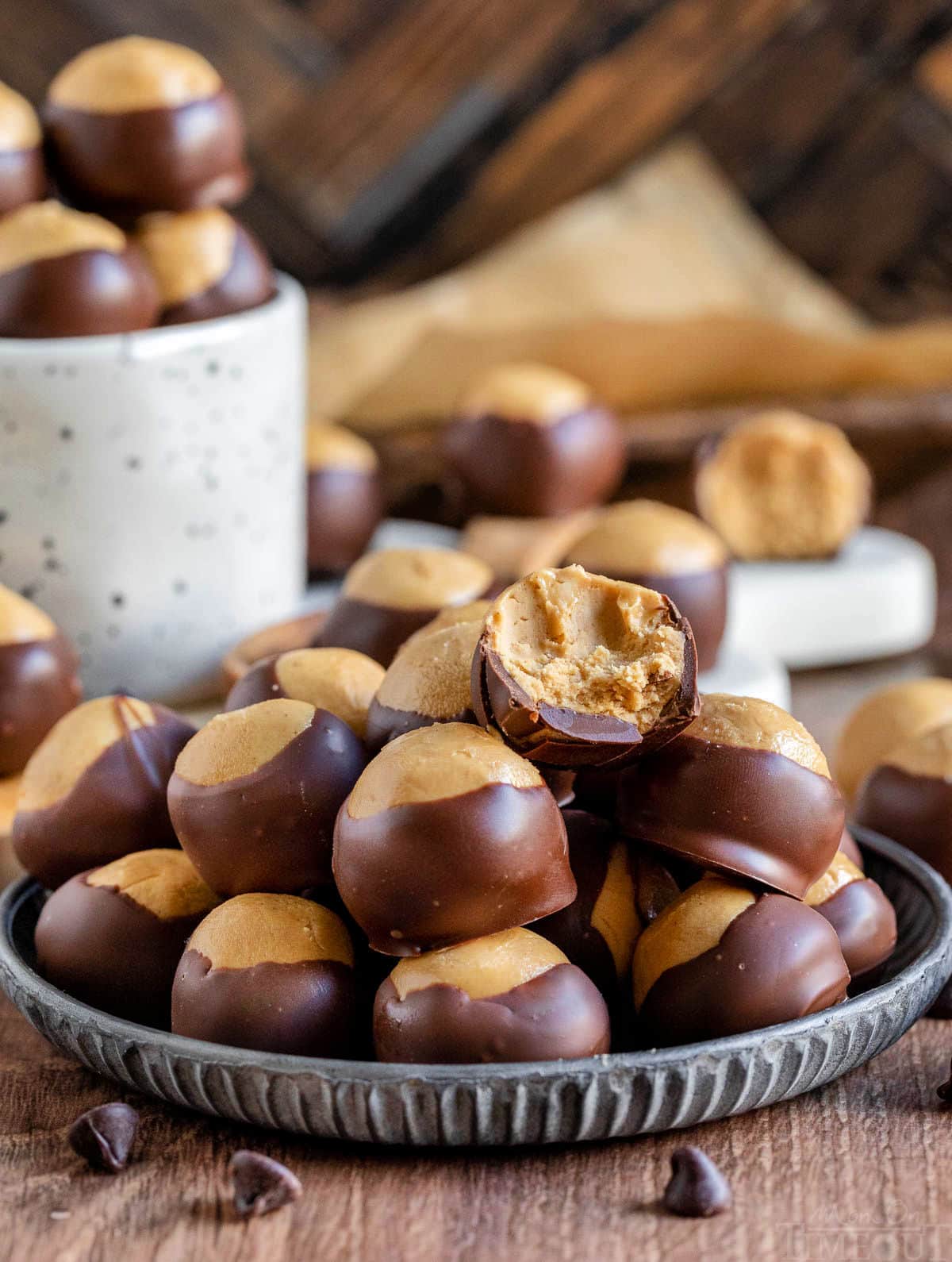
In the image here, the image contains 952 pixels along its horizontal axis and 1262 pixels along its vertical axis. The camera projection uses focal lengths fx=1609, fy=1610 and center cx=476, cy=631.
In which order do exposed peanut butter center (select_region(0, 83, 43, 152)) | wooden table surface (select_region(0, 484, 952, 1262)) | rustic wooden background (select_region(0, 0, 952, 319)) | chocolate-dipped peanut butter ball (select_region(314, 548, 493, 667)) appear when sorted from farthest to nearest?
1. rustic wooden background (select_region(0, 0, 952, 319))
2. exposed peanut butter center (select_region(0, 83, 43, 152))
3. chocolate-dipped peanut butter ball (select_region(314, 548, 493, 667))
4. wooden table surface (select_region(0, 484, 952, 1262))

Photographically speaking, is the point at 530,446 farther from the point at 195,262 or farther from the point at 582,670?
the point at 582,670

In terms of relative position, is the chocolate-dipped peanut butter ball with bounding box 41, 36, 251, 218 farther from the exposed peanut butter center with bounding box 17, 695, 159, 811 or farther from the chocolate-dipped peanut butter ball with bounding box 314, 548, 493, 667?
the exposed peanut butter center with bounding box 17, 695, 159, 811

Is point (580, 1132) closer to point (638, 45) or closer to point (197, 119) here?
point (197, 119)

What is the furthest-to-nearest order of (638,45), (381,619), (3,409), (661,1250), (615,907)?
(638,45) → (3,409) → (381,619) → (615,907) → (661,1250)

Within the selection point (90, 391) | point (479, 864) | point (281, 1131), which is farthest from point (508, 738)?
point (90, 391)

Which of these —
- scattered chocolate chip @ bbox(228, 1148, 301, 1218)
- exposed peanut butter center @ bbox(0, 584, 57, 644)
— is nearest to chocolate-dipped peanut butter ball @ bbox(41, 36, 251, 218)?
exposed peanut butter center @ bbox(0, 584, 57, 644)

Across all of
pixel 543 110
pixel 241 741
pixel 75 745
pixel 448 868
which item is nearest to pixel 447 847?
pixel 448 868
